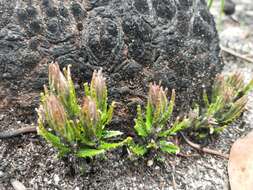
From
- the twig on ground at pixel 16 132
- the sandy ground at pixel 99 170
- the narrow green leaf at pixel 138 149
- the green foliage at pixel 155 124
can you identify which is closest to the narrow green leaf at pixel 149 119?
the green foliage at pixel 155 124

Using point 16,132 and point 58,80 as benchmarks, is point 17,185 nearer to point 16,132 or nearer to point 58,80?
point 16,132

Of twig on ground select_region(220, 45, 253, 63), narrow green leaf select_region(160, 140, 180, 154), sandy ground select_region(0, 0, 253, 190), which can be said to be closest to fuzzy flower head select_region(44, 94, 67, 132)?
sandy ground select_region(0, 0, 253, 190)

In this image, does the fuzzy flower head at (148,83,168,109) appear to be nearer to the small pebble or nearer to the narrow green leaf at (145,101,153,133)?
the narrow green leaf at (145,101,153,133)

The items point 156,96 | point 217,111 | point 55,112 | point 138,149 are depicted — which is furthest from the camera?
point 217,111

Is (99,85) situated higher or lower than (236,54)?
higher

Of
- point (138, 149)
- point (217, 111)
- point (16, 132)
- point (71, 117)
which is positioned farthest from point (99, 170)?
point (217, 111)

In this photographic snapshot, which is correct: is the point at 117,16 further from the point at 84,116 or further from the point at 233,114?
the point at 233,114
